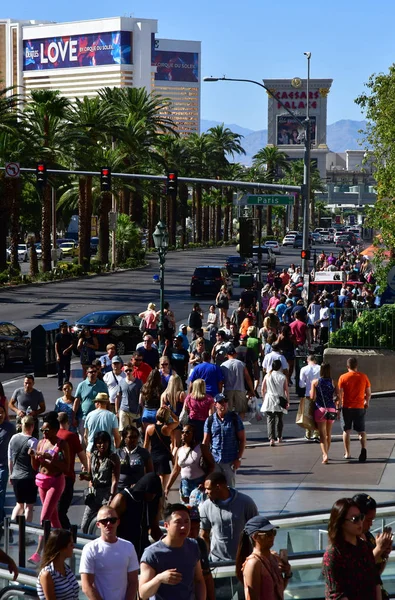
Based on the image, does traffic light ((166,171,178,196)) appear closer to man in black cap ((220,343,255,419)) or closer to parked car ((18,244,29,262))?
man in black cap ((220,343,255,419))

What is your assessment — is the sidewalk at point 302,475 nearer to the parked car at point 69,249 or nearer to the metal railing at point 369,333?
the metal railing at point 369,333

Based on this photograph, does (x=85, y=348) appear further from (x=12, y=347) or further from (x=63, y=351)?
(x=12, y=347)

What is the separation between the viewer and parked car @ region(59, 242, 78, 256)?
8275cm

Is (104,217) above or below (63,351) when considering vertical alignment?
above

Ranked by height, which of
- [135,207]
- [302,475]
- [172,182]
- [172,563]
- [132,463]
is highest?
[172,182]

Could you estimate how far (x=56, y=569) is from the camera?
768 cm

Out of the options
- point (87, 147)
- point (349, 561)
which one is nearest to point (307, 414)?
point (349, 561)

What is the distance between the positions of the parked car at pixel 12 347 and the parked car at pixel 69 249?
53.3 metres

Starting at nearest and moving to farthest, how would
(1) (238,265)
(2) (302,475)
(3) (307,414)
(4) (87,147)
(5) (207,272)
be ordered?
(2) (302,475) → (3) (307,414) → (5) (207,272) → (1) (238,265) → (4) (87,147)

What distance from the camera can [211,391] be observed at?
16500mm

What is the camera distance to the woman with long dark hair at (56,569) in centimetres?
761

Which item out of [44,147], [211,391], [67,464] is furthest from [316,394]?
[44,147]

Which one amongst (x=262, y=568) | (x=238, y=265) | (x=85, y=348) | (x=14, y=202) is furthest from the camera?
(x=238, y=265)

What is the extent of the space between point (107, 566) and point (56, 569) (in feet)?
1.16
